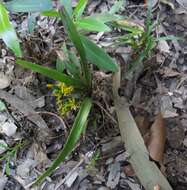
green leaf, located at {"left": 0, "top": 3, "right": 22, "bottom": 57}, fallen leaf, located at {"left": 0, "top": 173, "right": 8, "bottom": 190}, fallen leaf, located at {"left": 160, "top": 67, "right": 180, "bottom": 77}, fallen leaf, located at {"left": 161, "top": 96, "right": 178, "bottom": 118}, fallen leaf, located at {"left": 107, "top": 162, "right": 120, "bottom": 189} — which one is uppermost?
green leaf, located at {"left": 0, "top": 3, "right": 22, "bottom": 57}

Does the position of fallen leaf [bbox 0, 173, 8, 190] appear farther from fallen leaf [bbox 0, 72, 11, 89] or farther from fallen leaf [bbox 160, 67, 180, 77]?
fallen leaf [bbox 160, 67, 180, 77]

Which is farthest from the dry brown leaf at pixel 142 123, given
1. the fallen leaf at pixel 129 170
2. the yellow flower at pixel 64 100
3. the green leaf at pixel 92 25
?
the green leaf at pixel 92 25

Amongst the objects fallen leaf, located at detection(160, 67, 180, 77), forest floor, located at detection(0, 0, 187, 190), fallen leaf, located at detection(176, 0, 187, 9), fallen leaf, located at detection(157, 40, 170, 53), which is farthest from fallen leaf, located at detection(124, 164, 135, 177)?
fallen leaf, located at detection(176, 0, 187, 9)

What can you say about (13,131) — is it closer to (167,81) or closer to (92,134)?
(92,134)

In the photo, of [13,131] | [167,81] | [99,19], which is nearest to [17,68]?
[13,131]

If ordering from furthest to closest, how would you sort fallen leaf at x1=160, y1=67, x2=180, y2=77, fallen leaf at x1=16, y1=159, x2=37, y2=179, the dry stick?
fallen leaf at x1=160, y1=67, x2=180, y2=77 → fallen leaf at x1=16, y1=159, x2=37, y2=179 → the dry stick

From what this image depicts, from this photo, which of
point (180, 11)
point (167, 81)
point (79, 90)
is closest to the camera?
point (79, 90)
